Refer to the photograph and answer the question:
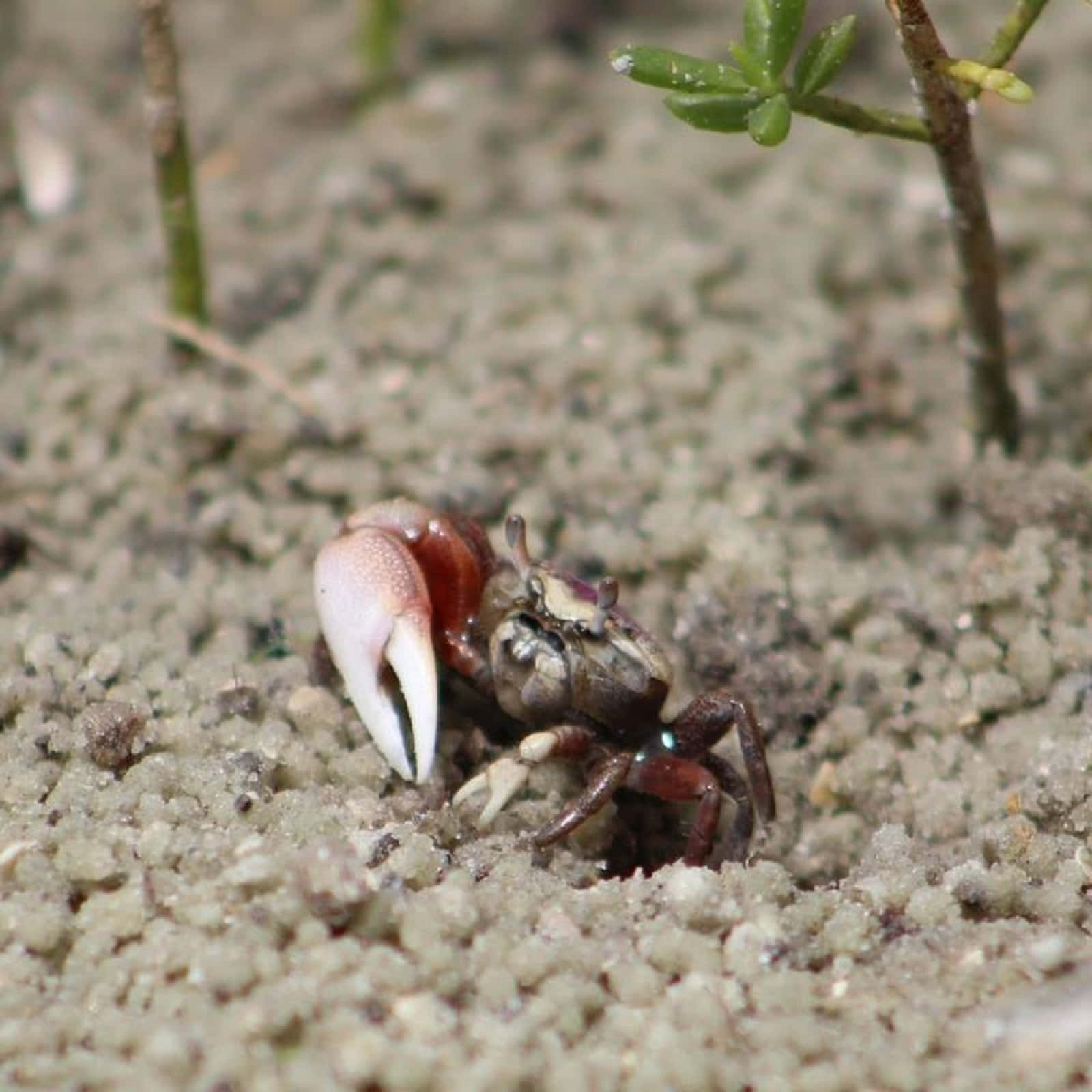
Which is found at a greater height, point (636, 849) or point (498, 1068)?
point (498, 1068)

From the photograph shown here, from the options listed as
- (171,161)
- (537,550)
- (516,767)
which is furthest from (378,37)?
(516,767)

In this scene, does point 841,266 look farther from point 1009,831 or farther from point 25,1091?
point 25,1091

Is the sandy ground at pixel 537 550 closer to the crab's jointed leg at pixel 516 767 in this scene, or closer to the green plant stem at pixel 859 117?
→ the crab's jointed leg at pixel 516 767

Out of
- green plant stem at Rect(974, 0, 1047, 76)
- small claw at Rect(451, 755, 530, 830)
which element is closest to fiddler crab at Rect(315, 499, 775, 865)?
small claw at Rect(451, 755, 530, 830)

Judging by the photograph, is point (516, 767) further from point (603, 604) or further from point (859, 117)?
point (859, 117)

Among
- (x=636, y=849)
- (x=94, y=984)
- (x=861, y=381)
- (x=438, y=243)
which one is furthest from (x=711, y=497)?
(x=94, y=984)

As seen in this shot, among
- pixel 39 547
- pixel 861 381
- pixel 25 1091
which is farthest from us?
pixel 861 381

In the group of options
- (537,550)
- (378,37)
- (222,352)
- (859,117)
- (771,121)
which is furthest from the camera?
(378,37)
